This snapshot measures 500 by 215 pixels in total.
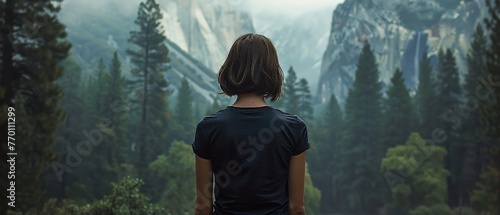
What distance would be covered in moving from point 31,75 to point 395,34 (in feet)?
326

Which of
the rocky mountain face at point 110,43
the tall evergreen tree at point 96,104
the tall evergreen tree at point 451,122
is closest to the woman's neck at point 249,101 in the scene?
the tall evergreen tree at point 451,122

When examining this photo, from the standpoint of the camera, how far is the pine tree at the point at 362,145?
166ft

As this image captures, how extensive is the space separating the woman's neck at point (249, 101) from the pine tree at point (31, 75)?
19.9 metres

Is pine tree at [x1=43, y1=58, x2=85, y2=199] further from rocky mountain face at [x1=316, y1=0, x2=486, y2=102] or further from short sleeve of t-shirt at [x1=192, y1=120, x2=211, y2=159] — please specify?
rocky mountain face at [x1=316, y1=0, x2=486, y2=102]

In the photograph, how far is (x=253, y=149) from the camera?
2535 mm

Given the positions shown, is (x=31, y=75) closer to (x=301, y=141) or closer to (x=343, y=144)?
(x=301, y=141)

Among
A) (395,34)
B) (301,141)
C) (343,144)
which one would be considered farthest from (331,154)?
(301,141)

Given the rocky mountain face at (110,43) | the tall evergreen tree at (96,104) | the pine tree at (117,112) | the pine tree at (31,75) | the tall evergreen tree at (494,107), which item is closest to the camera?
the pine tree at (31,75)

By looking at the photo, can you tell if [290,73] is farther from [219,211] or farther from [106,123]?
[219,211]

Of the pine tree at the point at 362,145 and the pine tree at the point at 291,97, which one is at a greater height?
the pine tree at the point at 291,97

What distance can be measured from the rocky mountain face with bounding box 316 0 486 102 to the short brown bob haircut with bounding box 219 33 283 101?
87904 millimetres

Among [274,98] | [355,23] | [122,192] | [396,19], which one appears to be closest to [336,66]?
[355,23]

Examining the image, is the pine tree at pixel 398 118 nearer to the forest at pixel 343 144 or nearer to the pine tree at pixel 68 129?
the forest at pixel 343 144

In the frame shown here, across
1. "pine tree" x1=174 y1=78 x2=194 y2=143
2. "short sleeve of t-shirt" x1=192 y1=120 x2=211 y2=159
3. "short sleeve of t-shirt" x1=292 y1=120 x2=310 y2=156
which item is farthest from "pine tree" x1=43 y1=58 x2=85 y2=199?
"short sleeve of t-shirt" x1=292 y1=120 x2=310 y2=156
